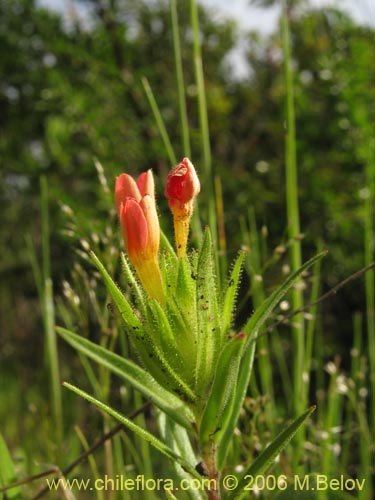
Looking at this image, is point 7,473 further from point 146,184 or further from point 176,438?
point 146,184

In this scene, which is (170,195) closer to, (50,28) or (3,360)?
(50,28)

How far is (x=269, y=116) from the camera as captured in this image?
2.77 metres

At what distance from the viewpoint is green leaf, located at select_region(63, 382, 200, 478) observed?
532mm

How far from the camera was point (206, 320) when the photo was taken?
1.92 feet

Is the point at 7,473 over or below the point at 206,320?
below

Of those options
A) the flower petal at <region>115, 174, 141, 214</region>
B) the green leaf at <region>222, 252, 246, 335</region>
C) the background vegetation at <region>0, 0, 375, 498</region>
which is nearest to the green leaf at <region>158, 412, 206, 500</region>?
the green leaf at <region>222, 252, 246, 335</region>

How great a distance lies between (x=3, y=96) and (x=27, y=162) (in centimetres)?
58

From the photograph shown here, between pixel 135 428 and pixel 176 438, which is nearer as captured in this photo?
pixel 135 428

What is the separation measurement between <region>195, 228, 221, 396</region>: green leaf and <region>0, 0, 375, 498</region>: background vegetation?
3.05 feet

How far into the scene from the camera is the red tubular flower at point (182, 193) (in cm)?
63

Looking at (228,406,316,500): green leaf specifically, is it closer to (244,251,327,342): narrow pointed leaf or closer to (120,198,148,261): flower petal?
(244,251,327,342): narrow pointed leaf

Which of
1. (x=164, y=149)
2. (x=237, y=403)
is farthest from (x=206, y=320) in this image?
(x=164, y=149)

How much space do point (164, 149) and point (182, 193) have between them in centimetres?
161

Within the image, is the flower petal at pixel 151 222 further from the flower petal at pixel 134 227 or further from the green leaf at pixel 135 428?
the green leaf at pixel 135 428
